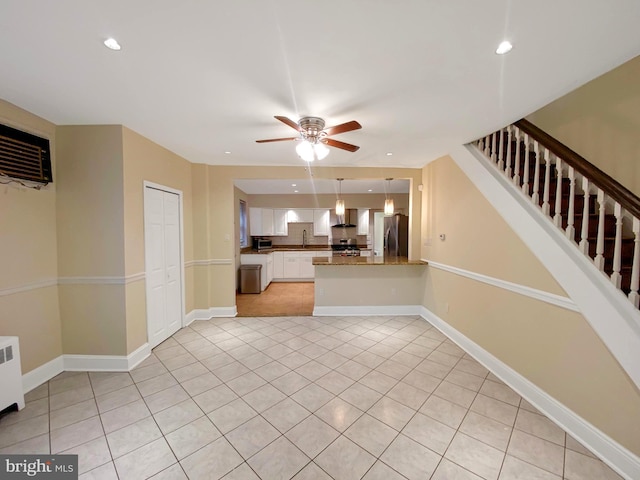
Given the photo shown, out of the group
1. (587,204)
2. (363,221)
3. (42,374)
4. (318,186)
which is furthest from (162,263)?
(363,221)

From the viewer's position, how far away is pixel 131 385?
2398mm

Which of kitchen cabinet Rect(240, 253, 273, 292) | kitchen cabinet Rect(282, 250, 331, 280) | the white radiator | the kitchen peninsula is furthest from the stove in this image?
the white radiator

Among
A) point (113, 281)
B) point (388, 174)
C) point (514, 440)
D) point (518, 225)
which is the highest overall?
point (388, 174)

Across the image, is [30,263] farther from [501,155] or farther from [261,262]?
[501,155]

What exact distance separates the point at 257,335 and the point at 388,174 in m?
3.30

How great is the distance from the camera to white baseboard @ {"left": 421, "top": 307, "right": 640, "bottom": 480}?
1538 mm

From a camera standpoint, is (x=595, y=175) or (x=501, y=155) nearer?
(x=595, y=175)

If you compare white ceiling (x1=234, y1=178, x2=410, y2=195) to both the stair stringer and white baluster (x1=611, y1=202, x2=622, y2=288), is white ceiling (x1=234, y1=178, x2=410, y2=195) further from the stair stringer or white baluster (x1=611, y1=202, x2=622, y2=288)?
white baluster (x1=611, y1=202, x2=622, y2=288)

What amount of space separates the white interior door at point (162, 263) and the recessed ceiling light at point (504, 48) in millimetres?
3491

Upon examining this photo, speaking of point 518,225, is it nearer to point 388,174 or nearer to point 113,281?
point 388,174

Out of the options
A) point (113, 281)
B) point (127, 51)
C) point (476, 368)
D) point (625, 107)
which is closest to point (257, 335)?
point (113, 281)

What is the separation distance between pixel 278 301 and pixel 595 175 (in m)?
4.74

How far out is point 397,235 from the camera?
5.38m

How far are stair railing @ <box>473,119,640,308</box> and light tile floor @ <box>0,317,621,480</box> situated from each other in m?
1.28
